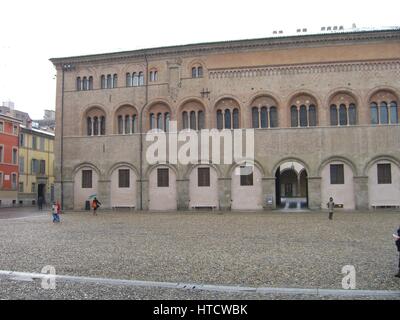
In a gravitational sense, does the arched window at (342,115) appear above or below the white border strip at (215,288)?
above

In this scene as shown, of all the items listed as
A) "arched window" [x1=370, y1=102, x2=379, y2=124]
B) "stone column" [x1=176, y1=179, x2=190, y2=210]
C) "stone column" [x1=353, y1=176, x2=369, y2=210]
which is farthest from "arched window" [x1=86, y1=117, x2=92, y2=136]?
Answer: "arched window" [x1=370, y1=102, x2=379, y2=124]

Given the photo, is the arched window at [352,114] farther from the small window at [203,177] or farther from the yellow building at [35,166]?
the yellow building at [35,166]

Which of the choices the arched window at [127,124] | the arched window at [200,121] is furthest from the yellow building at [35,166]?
the arched window at [200,121]

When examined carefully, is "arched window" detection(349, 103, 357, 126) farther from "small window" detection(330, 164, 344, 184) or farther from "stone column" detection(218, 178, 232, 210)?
"stone column" detection(218, 178, 232, 210)

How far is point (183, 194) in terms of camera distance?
33000 millimetres

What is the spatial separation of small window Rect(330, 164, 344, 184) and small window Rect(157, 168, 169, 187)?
1300 centimetres

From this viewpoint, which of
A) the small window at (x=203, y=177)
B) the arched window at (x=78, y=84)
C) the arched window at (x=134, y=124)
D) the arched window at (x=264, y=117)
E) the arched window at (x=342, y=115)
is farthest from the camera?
the arched window at (x=78, y=84)

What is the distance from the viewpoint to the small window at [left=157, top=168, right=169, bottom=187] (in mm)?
33719

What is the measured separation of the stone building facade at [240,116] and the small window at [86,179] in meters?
0.10

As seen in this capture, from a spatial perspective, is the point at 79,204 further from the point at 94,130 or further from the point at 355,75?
the point at 355,75

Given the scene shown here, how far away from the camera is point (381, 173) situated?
1187 inches

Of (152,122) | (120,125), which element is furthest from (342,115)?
(120,125)

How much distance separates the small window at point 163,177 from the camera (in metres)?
33.7

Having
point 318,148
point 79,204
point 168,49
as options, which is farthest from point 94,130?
point 318,148
